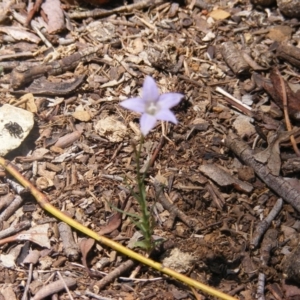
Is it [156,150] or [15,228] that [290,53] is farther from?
[15,228]

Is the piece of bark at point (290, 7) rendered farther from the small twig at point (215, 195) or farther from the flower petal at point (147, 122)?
the flower petal at point (147, 122)

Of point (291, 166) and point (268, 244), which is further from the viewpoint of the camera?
point (291, 166)

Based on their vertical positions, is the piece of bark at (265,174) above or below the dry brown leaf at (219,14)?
below

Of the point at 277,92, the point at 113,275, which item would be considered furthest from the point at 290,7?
the point at 113,275

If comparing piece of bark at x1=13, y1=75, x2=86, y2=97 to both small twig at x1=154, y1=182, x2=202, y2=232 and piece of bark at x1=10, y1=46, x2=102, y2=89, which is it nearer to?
piece of bark at x1=10, y1=46, x2=102, y2=89

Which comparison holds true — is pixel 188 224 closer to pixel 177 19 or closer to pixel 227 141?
pixel 227 141

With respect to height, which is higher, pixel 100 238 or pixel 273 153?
pixel 273 153

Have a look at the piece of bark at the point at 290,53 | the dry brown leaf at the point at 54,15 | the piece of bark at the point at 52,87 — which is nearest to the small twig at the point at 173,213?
the piece of bark at the point at 52,87

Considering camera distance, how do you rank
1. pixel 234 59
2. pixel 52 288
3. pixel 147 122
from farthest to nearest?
pixel 234 59 < pixel 52 288 < pixel 147 122
